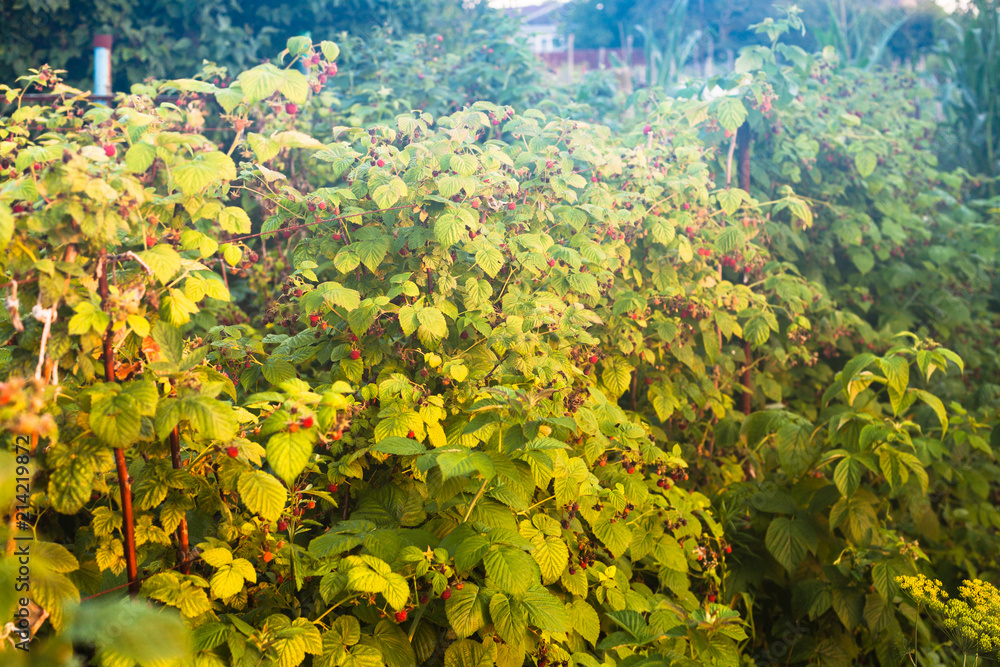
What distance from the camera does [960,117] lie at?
5.69 meters

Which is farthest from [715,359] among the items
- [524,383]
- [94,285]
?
[94,285]

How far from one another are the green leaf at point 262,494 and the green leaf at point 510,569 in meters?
0.47

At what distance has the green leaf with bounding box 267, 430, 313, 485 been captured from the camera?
1.19 metres

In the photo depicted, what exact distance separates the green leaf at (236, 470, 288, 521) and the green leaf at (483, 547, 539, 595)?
18.6 inches

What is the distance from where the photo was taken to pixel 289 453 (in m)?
1.21

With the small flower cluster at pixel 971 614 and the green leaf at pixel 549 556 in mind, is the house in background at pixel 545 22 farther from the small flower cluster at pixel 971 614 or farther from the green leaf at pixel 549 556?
the green leaf at pixel 549 556

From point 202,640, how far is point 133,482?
0.40m

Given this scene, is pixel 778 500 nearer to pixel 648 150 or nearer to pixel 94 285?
pixel 648 150

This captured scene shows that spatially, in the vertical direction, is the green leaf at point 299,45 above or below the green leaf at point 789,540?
above

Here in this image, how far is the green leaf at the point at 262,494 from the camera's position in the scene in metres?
1.29

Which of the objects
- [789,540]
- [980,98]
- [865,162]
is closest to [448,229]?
[789,540]

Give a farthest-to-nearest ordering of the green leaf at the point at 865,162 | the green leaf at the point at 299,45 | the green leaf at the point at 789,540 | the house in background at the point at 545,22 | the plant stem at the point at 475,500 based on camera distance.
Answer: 1. the house in background at the point at 545,22
2. the green leaf at the point at 865,162
3. the green leaf at the point at 789,540
4. the green leaf at the point at 299,45
5. the plant stem at the point at 475,500

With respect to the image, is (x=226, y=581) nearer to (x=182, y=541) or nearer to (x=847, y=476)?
(x=182, y=541)

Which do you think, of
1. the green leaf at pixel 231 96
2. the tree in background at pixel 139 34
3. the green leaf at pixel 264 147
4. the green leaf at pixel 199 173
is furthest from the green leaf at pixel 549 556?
the tree in background at pixel 139 34
